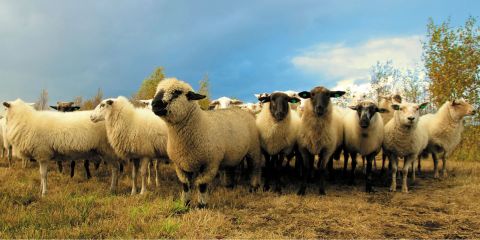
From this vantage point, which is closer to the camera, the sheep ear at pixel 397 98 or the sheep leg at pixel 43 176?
the sheep leg at pixel 43 176

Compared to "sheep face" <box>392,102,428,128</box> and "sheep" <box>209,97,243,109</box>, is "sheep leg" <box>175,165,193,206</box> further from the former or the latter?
"sheep" <box>209,97,243,109</box>

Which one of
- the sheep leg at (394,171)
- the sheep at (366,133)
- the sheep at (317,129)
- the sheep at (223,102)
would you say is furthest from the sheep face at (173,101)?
the sheep at (223,102)

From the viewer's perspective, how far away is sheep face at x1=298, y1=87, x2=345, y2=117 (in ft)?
25.8

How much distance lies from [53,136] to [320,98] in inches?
285

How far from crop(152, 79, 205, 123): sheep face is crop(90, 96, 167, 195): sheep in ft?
8.63

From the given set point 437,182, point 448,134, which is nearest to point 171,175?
point 437,182

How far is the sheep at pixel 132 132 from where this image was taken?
855 centimetres

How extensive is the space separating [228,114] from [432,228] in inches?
192

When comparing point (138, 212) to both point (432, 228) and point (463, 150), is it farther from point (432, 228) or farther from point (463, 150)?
point (463, 150)

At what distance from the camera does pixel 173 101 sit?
6168mm

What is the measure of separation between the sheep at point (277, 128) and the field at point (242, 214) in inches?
43.3

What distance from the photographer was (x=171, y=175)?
11.1 metres

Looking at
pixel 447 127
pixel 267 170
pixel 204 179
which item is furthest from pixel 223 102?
pixel 447 127

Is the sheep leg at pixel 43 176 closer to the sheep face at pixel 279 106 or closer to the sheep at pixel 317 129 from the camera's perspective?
the sheep face at pixel 279 106
